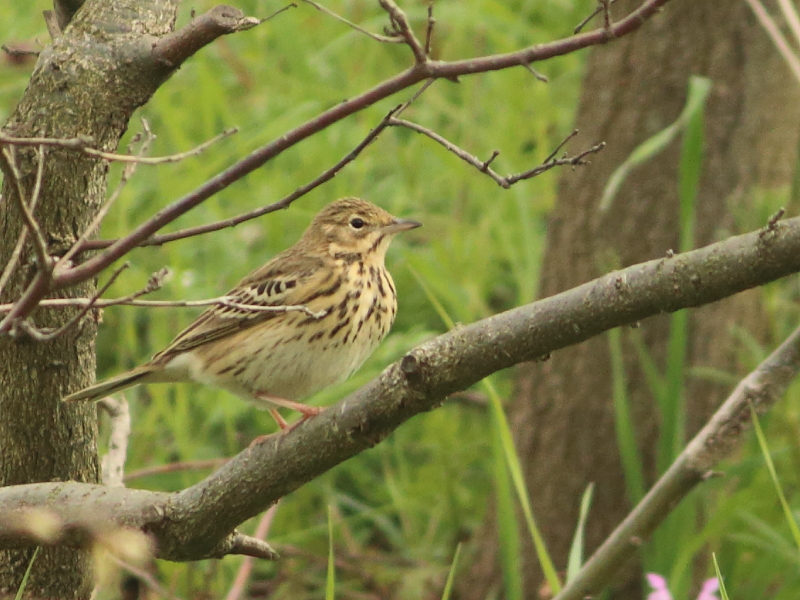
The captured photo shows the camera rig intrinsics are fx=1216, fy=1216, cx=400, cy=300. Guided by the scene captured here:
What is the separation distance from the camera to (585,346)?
593 cm

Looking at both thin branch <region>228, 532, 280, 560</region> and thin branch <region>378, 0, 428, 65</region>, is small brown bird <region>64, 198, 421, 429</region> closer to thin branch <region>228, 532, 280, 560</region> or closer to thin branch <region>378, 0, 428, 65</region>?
thin branch <region>228, 532, 280, 560</region>

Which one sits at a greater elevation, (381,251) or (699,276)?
(381,251)

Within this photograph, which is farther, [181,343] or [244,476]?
[181,343]

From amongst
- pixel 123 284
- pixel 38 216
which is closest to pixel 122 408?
pixel 38 216

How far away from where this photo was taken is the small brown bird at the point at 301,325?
14.1ft

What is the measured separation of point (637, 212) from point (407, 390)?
358 centimetres

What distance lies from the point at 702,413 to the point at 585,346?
69 centimetres

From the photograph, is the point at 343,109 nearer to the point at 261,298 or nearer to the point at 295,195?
the point at 295,195

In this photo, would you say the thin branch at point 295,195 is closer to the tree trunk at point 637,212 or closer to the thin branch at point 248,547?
the thin branch at point 248,547

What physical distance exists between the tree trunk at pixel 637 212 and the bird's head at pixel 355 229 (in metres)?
1.34

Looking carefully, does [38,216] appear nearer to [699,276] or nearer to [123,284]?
[699,276]

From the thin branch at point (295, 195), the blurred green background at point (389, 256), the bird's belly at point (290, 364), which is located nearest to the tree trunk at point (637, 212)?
the blurred green background at point (389, 256)

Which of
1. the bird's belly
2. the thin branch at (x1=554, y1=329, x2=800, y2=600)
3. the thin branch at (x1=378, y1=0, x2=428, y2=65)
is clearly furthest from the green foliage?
the thin branch at (x1=378, y1=0, x2=428, y2=65)

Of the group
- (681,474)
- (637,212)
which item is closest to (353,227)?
(637,212)
